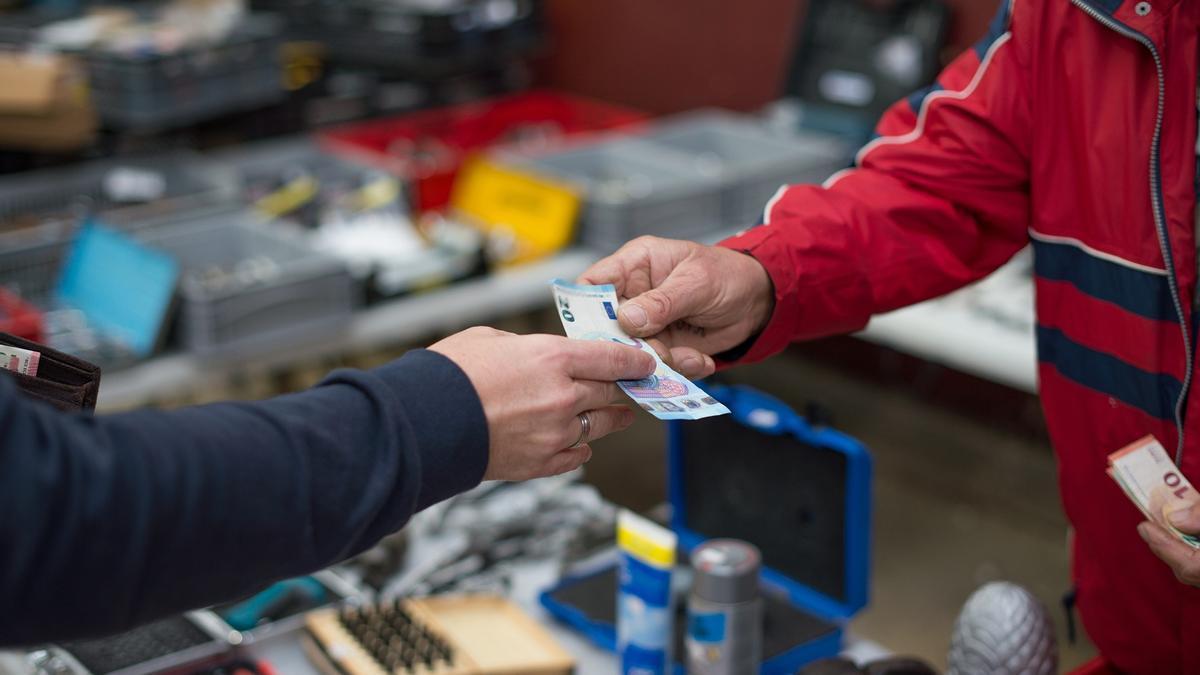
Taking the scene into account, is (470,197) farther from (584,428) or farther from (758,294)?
(584,428)

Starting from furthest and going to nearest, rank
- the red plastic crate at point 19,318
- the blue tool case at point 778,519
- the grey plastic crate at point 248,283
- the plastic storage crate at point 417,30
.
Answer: the plastic storage crate at point 417,30, the grey plastic crate at point 248,283, the red plastic crate at point 19,318, the blue tool case at point 778,519

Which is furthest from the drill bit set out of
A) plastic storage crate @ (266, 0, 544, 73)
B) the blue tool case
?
plastic storage crate @ (266, 0, 544, 73)

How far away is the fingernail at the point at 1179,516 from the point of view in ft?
4.57

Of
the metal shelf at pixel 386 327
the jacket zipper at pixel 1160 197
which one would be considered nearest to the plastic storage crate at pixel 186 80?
the metal shelf at pixel 386 327

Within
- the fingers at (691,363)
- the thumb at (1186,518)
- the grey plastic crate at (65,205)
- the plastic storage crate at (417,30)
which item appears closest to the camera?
the thumb at (1186,518)

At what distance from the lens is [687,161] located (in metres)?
3.63

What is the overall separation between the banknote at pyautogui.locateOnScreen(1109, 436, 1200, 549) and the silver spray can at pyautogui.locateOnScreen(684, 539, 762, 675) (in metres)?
0.46

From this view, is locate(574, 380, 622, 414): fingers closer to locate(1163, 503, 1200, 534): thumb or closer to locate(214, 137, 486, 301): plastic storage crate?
locate(1163, 503, 1200, 534): thumb

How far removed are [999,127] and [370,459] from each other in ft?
3.07

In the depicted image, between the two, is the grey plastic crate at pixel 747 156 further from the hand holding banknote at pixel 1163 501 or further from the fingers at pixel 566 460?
the fingers at pixel 566 460

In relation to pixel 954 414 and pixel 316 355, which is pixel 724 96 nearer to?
pixel 954 414

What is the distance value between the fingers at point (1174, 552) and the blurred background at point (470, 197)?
0.54m

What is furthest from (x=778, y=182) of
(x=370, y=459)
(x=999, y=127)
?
(x=370, y=459)

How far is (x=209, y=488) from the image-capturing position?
996 mm
